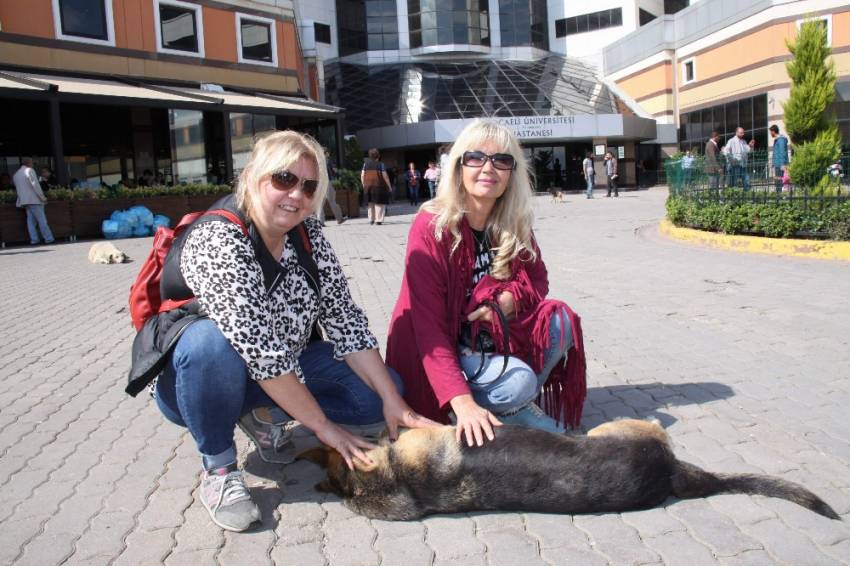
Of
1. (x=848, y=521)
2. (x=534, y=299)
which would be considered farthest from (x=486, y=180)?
(x=848, y=521)

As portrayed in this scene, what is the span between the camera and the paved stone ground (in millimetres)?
2467

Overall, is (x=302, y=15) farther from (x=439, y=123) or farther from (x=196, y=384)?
(x=196, y=384)

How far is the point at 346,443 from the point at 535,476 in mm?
693

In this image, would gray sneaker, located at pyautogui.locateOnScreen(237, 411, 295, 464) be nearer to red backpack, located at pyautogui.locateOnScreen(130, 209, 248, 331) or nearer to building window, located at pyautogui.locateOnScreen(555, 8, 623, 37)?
red backpack, located at pyautogui.locateOnScreen(130, 209, 248, 331)

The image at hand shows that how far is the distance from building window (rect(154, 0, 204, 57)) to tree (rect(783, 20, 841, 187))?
16.9m

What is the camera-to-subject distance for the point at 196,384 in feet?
8.41

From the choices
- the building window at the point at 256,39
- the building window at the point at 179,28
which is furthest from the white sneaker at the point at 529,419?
the building window at the point at 256,39

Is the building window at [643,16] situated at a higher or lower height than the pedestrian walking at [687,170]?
higher

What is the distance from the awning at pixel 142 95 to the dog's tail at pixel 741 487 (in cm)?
1583

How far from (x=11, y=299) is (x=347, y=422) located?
674 cm

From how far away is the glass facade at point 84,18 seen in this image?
18.6m

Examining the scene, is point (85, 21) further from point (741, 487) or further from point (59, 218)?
point (741, 487)

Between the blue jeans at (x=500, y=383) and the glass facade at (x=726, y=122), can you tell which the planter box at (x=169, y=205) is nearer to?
the blue jeans at (x=500, y=383)

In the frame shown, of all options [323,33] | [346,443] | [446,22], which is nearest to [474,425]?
[346,443]
